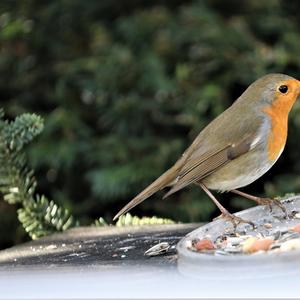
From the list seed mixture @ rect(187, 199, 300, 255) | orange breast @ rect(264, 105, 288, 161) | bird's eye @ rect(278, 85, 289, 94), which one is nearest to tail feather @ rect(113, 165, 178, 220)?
orange breast @ rect(264, 105, 288, 161)

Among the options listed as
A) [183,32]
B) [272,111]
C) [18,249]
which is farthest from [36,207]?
[183,32]

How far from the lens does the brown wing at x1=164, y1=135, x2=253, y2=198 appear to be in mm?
3217

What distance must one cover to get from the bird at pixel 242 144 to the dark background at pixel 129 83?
61 cm

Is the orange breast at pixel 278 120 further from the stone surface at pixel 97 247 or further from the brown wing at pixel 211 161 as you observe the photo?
the stone surface at pixel 97 247

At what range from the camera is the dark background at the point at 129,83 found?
13.7ft

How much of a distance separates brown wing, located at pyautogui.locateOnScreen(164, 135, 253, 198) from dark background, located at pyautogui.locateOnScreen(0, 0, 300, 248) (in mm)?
641

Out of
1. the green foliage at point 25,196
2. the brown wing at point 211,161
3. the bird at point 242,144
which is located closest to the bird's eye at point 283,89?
the bird at point 242,144

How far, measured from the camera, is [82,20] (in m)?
4.81

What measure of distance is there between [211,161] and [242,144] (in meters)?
0.15

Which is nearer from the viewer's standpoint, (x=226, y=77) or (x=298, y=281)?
(x=298, y=281)

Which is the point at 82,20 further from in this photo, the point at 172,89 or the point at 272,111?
the point at 272,111

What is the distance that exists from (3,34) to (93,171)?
94 cm

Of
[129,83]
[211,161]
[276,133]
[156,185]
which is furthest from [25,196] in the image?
[129,83]

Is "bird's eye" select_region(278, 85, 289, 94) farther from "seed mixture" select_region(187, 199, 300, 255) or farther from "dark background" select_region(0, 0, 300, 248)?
"seed mixture" select_region(187, 199, 300, 255)
